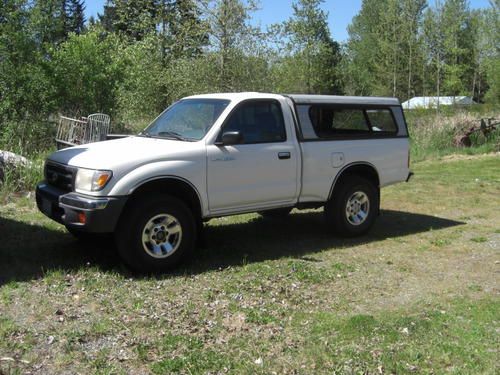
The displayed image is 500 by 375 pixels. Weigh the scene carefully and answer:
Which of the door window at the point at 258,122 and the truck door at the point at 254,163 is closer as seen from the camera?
the truck door at the point at 254,163

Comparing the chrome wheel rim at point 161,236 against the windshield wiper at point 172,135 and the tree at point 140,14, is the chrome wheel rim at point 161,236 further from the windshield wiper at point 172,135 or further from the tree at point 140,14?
the tree at point 140,14

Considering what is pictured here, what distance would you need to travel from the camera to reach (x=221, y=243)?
7117mm

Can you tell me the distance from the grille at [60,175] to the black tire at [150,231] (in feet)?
2.27

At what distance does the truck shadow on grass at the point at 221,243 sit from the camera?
5.94m

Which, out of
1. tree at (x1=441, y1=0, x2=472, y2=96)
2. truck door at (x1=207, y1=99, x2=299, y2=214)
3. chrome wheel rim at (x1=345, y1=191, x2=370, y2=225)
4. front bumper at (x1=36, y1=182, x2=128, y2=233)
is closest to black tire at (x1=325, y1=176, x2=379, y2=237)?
chrome wheel rim at (x1=345, y1=191, x2=370, y2=225)

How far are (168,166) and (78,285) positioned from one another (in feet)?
4.66

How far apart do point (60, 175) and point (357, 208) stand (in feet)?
12.5

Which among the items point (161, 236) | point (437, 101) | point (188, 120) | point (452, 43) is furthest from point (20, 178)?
point (452, 43)

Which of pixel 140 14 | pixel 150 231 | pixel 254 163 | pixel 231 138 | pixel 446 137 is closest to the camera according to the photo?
pixel 150 231

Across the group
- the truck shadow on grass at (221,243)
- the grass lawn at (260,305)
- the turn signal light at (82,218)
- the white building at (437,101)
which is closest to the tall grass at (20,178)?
the grass lawn at (260,305)

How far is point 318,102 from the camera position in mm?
7191

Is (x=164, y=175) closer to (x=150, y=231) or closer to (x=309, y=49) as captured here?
(x=150, y=231)

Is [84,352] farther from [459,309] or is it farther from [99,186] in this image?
[459,309]

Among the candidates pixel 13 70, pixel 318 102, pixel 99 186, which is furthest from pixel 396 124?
pixel 13 70
